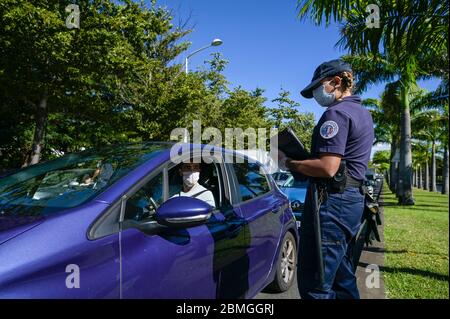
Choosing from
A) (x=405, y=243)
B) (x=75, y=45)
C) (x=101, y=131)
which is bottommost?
(x=405, y=243)

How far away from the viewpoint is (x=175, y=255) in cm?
224

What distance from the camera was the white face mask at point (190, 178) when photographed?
3214 mm

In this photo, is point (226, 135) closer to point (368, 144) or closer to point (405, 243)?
point (405, 243)

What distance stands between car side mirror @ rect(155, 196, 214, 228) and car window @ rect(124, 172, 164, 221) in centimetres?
16

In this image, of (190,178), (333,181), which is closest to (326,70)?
(333,181)

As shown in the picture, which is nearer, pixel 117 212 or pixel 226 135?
pixel 117 212

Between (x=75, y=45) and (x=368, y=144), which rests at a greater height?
(x=75, y=45)

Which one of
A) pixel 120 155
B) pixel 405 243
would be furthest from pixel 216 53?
pixel 120 155

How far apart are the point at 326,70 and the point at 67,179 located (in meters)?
1.86

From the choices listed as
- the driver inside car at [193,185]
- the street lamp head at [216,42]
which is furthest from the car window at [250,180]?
the street lamp head at [216,42]

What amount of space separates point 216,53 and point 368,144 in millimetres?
19919

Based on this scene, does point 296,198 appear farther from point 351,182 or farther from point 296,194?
point 351,182

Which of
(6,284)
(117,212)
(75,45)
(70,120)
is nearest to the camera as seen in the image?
(6,284)
